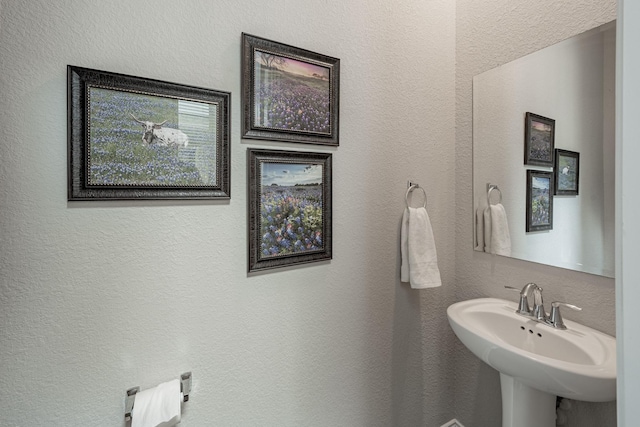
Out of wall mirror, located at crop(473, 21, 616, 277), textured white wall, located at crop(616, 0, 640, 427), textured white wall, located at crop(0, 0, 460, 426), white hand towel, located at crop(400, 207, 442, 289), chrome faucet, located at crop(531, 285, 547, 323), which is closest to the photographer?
textured white wall, located at crop(616, 0, 640, 427)

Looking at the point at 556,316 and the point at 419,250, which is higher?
the point at 419,250

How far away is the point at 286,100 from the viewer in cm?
117

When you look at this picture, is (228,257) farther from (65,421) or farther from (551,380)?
(551,380)

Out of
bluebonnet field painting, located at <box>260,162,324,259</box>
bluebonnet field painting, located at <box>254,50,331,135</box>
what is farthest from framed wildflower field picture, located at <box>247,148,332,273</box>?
bluebonnet field painting, located at <box>254,50,331,135</box>

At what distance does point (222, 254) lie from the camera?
42.4 inches

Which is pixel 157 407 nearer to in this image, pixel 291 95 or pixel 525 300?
pixel 291 95

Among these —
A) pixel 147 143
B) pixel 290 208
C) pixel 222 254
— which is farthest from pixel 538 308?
pixel 147 143

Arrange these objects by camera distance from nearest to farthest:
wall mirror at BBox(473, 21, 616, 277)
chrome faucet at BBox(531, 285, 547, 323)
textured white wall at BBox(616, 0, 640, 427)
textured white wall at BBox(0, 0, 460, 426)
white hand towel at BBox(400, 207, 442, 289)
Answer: textured white wall at BBox(616, 0, 640, 427), textured white wall at BBox(0, 0, 460, 426), wall mirror at BBox(473, 21, 616, 277), chrome faucet at BBox(531, 285, 547, 323), white hand towel at BBox(400, 207, 442, 289)

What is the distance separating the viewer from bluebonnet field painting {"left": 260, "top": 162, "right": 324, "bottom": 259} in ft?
3.75

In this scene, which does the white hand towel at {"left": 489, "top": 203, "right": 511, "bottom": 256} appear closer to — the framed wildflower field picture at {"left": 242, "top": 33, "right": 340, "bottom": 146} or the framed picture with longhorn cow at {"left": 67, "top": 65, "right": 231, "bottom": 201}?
the framed wildflower field picture at {"left": 242, "top": 33, "right": 340, "bottom": 146}

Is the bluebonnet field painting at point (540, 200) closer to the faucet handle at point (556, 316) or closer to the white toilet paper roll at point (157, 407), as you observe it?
the faucet handle at point (556, 316)

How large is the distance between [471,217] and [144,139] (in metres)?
1.44

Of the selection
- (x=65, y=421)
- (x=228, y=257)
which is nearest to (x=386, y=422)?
(x=228, y=257)

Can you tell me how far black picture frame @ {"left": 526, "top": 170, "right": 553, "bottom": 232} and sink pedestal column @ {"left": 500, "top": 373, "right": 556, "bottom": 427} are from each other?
0.61 m
